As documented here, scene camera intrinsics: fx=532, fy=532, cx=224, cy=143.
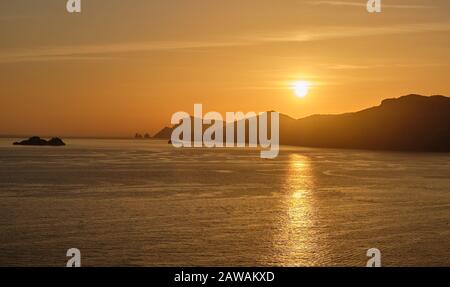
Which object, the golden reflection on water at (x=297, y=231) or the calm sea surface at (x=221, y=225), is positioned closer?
the calm sea surface at (x=221, y=225)

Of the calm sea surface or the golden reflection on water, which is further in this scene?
the golden reflection on water

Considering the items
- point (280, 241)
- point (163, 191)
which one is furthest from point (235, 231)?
point (163, 191)

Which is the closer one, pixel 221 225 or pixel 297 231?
pixel 297 231

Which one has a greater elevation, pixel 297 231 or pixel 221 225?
pixel 221 225

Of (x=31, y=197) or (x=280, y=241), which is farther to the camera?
(x=31, y=197)
